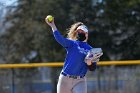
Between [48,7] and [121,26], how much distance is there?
4675 mm

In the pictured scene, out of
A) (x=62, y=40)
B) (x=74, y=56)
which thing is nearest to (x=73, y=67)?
(x=74, y=56)

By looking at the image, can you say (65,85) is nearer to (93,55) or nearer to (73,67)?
(73,67)

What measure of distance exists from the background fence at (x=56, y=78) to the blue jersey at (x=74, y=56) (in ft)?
18.1

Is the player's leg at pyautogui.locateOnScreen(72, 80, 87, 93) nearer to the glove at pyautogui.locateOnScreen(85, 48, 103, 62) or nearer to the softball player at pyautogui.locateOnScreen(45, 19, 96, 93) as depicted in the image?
the softball player at pyautogui.locateOnScreen(45, 19, 96, 93)

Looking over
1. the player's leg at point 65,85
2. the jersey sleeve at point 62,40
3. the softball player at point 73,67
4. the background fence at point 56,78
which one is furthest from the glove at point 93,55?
the background fence at point 56,78

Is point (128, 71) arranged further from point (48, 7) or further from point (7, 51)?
point (7, 51)

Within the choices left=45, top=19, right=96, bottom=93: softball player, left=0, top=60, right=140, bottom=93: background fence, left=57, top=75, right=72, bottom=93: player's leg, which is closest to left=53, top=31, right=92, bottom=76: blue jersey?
left=45, top=19, right=96, bottom=93: softball player

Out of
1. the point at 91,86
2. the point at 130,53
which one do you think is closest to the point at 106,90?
the point at 91,86

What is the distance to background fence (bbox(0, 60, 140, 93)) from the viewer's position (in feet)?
43.1

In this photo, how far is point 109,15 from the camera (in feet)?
106

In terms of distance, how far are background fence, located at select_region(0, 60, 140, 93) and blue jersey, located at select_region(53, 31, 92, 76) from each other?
5.51 metres

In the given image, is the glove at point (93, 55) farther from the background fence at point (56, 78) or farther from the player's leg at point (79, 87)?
the background fence at point (56, 78)

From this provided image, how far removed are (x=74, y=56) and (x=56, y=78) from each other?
19.4 feet

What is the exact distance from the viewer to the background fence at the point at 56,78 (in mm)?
13125
